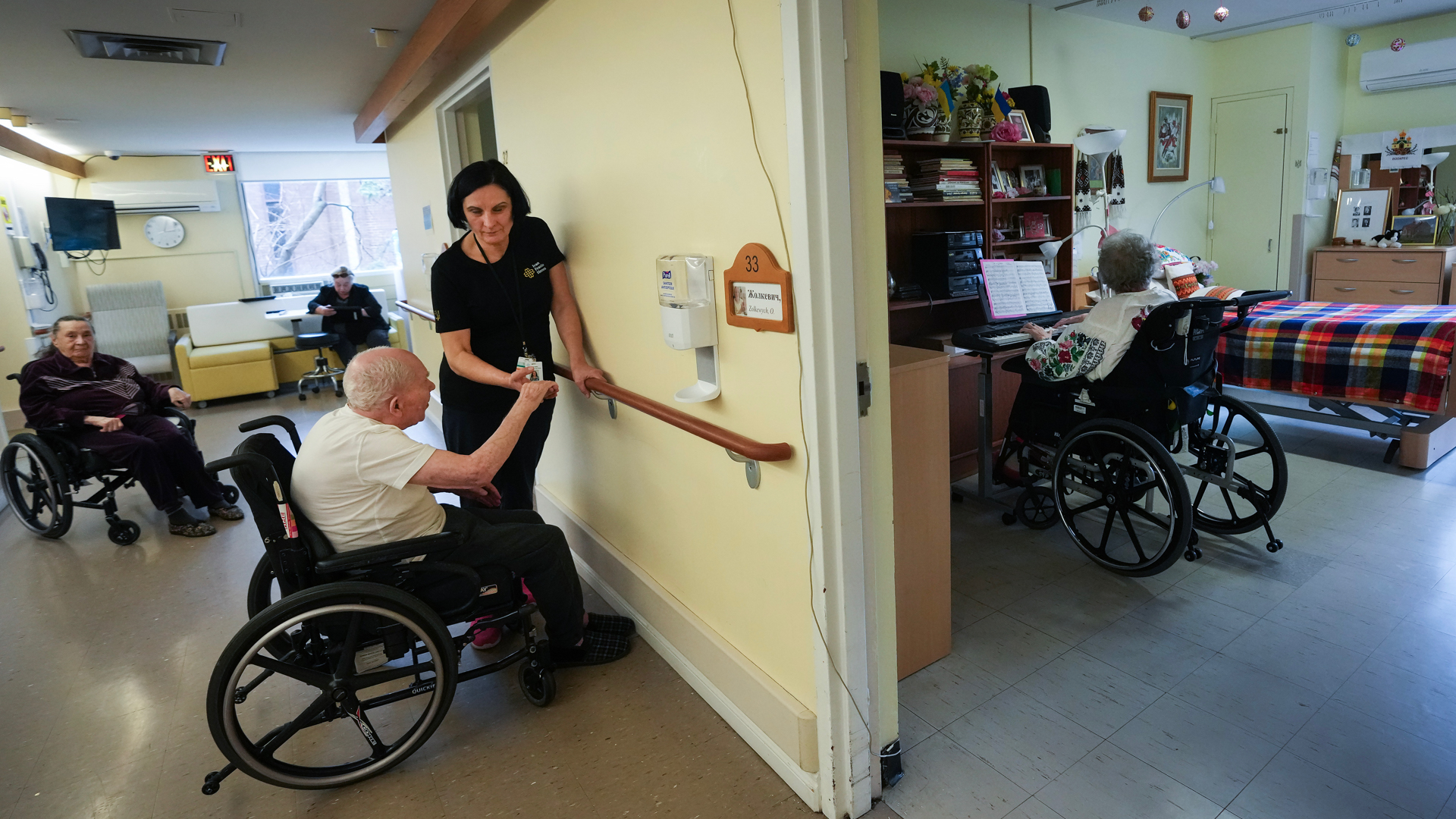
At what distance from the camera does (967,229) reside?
420 centimetres

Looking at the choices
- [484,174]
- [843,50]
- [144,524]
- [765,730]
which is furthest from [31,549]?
[843,50]

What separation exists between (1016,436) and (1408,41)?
5408 millimetres

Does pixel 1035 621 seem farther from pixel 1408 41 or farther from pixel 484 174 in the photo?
pixel 1408 41

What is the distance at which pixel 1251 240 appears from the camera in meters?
6.11

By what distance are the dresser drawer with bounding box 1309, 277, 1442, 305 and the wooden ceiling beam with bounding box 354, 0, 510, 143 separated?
Answer: 568cm

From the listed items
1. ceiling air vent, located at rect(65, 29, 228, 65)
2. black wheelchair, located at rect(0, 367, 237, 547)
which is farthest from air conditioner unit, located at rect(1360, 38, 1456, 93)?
black wheelchair, located at rect(0, 367, 237, 547)

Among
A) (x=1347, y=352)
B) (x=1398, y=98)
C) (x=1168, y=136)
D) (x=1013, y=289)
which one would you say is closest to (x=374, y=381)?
(x=1013, y=289)

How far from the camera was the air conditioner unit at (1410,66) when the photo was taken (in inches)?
213

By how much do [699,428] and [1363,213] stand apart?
6.54 meters

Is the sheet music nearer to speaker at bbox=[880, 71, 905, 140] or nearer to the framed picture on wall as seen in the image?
speaker at bbox=[880, 71, 905, 140]

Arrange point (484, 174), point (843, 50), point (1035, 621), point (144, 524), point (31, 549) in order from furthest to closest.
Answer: point (144, 524)
point (31, 549)
point (1035, 621)
point (484, 174)
point (843, 50)

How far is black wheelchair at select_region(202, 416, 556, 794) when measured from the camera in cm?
172

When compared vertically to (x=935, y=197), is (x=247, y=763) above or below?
below

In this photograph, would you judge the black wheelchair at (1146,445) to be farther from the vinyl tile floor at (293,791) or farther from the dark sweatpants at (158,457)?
the dark sweatpants at (158,457)
